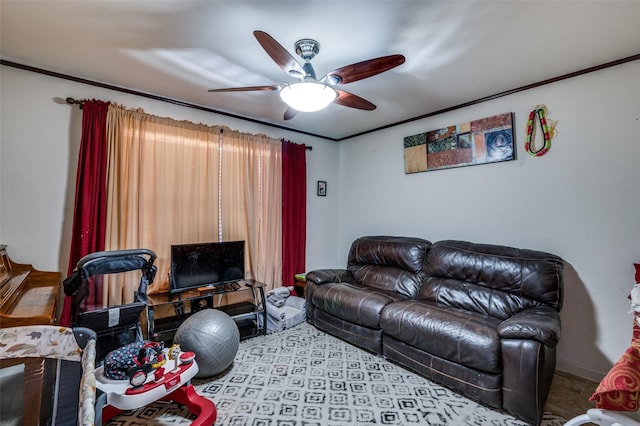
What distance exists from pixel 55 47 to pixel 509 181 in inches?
159

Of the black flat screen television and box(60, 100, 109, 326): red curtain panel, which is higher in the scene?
box(60, 100, 109, 326): red curtain panel

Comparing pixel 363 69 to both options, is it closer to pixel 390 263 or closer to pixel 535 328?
pixel 535 328

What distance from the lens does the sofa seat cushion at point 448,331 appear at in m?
1.97

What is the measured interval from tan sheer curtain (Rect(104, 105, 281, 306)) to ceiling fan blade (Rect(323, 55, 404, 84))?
6.48ft

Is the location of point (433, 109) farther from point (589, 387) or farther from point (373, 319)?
point (589, 387)

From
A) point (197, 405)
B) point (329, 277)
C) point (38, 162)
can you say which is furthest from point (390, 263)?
point (38, 162)

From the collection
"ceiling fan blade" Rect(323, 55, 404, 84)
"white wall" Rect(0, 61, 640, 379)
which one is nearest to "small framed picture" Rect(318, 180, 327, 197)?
"white wall" Rect(0, 61, 640, 379)

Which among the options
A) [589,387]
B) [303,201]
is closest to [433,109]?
[303,201]

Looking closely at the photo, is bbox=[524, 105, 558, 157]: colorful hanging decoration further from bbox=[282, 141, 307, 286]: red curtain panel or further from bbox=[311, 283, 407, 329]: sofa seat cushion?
bbox=[282, 141, 307, 286]: red curtain panel

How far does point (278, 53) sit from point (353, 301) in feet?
7.39

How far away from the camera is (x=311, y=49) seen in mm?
2041

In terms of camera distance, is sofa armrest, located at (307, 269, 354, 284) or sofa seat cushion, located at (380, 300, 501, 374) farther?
sofa armrest, located at (307, 269, 354, 284)

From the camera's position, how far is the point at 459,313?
2369mm

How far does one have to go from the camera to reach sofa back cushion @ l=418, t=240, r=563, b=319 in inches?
91.0
